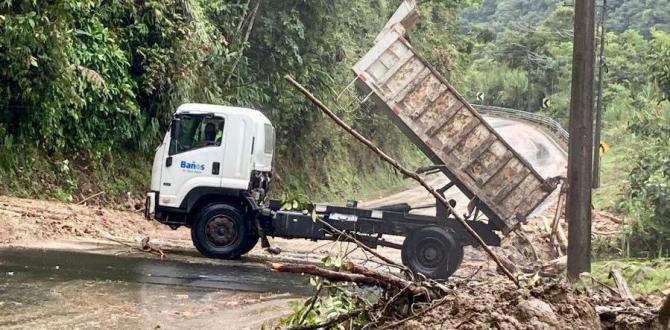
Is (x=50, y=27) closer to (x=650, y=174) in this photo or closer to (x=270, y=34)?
(x=270, y=34)

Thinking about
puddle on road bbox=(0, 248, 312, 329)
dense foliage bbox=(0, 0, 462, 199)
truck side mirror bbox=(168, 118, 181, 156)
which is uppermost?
dense foliage bbox=(0, 0, 462, 199)

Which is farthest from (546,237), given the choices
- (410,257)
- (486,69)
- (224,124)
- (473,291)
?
(486,69)

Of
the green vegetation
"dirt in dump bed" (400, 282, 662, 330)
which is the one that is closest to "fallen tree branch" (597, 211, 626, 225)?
the green vegetation

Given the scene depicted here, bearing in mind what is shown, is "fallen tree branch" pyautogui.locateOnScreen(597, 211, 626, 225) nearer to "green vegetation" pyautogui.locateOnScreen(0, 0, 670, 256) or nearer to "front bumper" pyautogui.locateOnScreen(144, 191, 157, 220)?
"green vegetation" pyautogui.locateOnScreen(0, 0, 670, 256)

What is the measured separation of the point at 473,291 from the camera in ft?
15.4

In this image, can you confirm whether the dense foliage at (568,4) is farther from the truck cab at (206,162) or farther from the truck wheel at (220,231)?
the truck wheel at (220,231)

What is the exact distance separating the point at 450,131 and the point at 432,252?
2.05 metres

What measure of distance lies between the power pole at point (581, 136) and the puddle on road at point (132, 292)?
3.67 metres

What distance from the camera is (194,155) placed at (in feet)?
40.3

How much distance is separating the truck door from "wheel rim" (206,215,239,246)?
560mm

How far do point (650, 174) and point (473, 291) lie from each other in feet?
37.6

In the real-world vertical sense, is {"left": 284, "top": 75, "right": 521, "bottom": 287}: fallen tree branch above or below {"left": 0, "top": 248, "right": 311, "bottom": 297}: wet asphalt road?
above

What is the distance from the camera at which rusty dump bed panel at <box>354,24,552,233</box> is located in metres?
13.0

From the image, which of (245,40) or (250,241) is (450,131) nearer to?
(250,241)
